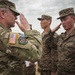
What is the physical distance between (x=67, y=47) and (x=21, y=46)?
314 centimetres

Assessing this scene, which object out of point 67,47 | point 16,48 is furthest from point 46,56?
point 16,48

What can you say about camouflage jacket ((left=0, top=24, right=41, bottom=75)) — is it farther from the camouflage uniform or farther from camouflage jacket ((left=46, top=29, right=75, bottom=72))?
the camouflage uniform

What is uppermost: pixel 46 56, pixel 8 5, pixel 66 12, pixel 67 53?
pixel 66 12

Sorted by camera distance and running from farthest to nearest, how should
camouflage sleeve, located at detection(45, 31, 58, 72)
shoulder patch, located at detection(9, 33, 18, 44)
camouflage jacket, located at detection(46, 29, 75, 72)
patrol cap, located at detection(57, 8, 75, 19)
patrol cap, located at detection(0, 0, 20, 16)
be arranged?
camouflage sleeve, located at detection(45, 31, 58, 72), patrol cap, located at detection(57, 8, 75, 19), camouflage jacket, located at detection(46, 29, 75, 72), patrol cap, located at detection(0, 0, 20, 16), shoulder patch, located at detection(9, 33, 18, 44)

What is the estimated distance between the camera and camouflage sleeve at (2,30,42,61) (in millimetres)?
2869

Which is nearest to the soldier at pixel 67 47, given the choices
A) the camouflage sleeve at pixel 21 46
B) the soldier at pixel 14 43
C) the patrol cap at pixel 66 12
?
the patrol cap at pixel 66 12

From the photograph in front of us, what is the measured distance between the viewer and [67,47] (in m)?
5.89

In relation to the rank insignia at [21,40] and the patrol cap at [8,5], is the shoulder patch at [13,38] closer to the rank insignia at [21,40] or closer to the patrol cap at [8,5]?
the rank insignia at [21,40]

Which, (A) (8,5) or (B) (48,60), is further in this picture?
(B) (48,60)

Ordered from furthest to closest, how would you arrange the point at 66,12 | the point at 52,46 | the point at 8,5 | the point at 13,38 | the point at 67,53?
the point at 52,46 < the point at 66,12 < the point at 67,53 < the point at 8,5 < the point at 13,38

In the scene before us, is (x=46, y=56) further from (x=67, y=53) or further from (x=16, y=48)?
(x=16, y=48)

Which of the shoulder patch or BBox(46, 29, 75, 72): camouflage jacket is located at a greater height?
the shoulder patch

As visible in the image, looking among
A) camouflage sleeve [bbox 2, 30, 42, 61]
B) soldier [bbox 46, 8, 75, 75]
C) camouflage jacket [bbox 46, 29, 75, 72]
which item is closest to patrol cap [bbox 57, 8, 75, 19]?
soldier [bbox 46, 8, 75, 75]

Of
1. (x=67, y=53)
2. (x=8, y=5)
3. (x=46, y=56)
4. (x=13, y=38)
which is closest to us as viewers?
(x=13, y=38)
